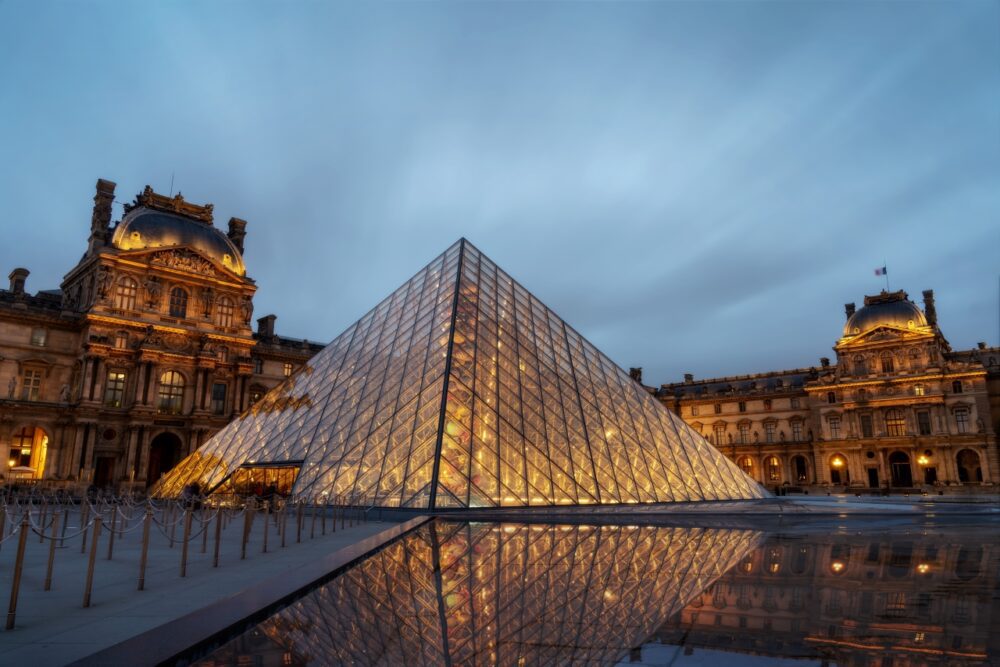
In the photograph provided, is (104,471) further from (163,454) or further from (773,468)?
(773,468)

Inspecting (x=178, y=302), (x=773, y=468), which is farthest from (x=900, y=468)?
(x=178, y=302)

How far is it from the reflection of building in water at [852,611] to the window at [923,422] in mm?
53207

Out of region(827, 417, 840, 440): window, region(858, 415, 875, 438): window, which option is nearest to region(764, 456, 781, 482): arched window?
region(827, 417, 840, 440): window

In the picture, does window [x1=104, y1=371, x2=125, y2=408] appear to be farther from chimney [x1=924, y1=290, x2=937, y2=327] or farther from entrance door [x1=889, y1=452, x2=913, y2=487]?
chimney [x1=924, y1=290, x2=937, y2=327]

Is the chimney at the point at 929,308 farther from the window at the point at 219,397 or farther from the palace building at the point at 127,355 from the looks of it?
the window at the point at 219,397

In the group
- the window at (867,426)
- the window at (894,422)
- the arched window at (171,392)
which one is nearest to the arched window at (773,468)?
the window at (867,426)

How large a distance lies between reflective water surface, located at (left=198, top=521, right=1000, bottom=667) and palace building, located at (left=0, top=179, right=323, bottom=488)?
34.5 m

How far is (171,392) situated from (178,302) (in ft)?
18.6

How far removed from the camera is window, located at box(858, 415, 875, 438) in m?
55.2

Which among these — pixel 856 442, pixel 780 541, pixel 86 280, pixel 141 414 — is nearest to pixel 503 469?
pixel 780 541

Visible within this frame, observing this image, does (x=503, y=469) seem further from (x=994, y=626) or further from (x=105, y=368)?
(x=105, y=368)

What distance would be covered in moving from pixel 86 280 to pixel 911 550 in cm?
4372

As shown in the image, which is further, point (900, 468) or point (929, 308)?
point (929, 308)

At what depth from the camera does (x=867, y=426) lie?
2188 inches
